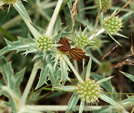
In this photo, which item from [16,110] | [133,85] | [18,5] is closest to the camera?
[18,5]

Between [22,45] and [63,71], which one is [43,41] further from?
[63,71]

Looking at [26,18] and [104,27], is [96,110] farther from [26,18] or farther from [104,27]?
[26,18]

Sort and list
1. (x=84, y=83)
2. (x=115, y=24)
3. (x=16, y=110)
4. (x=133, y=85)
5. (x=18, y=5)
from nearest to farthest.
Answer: (x=18, y=5) < (x=84, y=83) < (x=16, y=110) < (x=115, y=24) < (x=133, y=85)

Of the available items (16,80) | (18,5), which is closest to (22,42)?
(18,5)

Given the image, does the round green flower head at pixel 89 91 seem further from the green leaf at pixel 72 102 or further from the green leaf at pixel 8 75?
the green leaf at pixel 8 75

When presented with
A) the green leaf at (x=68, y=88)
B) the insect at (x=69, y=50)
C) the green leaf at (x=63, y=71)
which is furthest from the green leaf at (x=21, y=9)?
the green leaf at (x=68, y=88)

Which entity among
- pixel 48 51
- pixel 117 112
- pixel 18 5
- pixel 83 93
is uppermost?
pixel 18 5

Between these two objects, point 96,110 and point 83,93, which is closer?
point 83,93
